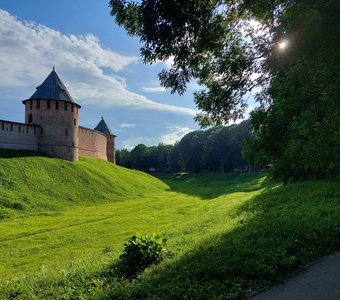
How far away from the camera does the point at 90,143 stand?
54875 millimetres

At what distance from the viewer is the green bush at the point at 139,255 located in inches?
272

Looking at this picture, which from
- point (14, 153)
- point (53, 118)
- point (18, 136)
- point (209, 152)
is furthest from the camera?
point (209, 152)

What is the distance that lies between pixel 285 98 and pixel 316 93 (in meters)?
0.66

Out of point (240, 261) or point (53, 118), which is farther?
point (53, 118)

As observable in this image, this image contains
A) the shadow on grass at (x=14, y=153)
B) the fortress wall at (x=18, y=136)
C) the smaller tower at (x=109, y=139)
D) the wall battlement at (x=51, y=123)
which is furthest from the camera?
the smaller tower at (x=109, y=139)

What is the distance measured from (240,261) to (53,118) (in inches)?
1534

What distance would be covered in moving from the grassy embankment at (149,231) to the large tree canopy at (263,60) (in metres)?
2.14

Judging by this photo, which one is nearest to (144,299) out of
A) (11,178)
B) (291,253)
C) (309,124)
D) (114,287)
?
(114,287)

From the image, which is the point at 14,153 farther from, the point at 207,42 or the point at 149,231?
the point at 207,42

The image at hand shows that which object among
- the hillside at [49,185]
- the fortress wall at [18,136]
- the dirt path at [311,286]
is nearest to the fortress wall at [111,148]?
the hillside at [49,185]

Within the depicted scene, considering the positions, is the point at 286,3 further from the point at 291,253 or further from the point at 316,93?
the point at 291,253

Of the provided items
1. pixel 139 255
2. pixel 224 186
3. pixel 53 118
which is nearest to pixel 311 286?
pixel 139 255

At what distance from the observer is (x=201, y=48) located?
20.6ft

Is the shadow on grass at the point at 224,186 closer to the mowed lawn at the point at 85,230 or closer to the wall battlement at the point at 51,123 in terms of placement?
the mowed lawn at the point at 85,230
